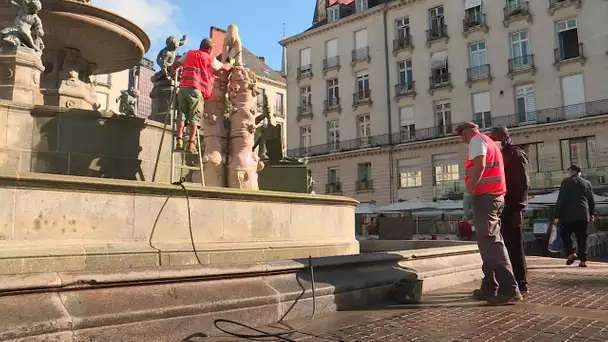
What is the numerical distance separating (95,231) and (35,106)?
2.85m

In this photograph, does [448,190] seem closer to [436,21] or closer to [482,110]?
[482,110]

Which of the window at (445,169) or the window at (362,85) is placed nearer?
the window at (445,169)

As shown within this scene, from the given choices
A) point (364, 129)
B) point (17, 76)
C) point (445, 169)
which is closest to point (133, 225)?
point (17, 76)

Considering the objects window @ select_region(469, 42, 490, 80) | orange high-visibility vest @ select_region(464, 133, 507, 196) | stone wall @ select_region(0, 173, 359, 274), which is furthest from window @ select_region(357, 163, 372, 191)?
orange high-visibility vest @ select_region(464, 133, 507, 196)

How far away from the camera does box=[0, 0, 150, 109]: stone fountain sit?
7508mm

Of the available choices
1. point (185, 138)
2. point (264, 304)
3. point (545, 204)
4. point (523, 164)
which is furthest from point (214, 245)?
point (545, 204)

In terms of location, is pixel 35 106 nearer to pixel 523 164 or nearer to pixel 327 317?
pixel 327 317

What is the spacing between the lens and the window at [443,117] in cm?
3696

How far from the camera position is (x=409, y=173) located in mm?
38219

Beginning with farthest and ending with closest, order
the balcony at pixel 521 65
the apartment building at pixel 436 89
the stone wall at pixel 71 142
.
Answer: the balcony at pixel 521 65 → the apartment building at pixel 436 89 → the stone wall at pixel 71 142

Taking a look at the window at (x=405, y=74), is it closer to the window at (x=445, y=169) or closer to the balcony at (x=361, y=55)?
the balcony at (x=361, y=55)

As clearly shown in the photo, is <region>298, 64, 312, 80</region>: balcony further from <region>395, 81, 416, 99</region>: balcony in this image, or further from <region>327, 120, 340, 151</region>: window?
<region>395, 81, 416, 99</region>: balcony

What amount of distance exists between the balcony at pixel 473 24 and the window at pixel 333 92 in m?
11.9

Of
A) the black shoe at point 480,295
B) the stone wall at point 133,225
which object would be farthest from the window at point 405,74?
the black shoe at point 480,295
